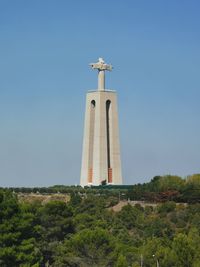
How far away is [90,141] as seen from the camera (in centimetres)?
8631

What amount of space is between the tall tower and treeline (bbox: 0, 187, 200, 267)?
20.0 m

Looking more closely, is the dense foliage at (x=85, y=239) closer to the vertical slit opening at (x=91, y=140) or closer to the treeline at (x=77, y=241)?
the treeline at (x=77, y=241)

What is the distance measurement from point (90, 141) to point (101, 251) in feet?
119

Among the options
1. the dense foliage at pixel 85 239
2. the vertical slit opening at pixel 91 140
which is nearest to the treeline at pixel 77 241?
the dense foliage at pixel 85 239

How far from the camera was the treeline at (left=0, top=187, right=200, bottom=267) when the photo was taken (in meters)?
48.3

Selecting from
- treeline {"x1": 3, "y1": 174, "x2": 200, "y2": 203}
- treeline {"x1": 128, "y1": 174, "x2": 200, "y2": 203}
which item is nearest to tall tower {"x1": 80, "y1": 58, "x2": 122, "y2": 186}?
treeline {"x1": 3, "y1": 174, "x2": 200, "y2": 203}

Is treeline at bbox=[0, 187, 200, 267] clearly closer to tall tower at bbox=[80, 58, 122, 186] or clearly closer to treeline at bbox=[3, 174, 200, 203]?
treeline at bbox=[3, 174, 200, 203]

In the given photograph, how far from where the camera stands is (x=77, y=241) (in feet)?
167

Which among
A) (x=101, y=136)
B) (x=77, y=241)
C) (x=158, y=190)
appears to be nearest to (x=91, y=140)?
(x=101, y=136)

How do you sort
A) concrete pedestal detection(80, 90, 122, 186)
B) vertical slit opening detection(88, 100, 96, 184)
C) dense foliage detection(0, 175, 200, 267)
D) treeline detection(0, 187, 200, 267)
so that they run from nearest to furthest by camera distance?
treeline detection(0, 187, 200, 267) → dense foliage detection(0, 175, 200, 267) → concrete pedestal detection(80, 90, 122, 186) → vertical slit opening detection(88, 100, 96, 184)

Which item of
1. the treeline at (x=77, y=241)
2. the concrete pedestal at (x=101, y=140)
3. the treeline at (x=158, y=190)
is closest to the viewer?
the treeline at (x=77, y=241)

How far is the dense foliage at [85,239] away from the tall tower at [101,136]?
1653 centimetres

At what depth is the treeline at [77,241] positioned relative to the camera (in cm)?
4828

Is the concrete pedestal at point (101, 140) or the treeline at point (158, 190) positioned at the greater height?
the concrete pedestal at point (101, 140)
